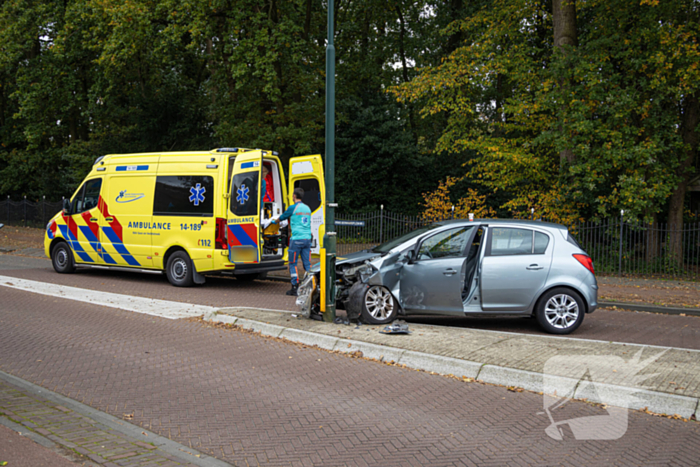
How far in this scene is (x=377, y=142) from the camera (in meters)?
23.1

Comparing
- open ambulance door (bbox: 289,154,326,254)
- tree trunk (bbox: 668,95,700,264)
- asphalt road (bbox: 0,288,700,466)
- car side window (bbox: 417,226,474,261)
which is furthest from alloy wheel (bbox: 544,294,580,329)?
tree trunk (bbox: 668,95,700,264)

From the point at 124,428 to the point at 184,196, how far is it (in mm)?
7816

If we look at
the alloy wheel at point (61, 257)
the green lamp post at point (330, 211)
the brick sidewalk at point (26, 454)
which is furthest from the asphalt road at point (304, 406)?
the alloy wheel at point (61, 257)

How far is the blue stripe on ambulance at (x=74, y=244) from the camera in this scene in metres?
13.2

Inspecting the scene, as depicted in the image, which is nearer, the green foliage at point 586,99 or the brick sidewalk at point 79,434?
the brick sidewalk at point 79,434

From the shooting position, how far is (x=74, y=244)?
1333cm

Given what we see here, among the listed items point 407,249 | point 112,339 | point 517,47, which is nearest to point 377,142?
point 517,47

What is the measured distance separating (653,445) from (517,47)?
15.1 m

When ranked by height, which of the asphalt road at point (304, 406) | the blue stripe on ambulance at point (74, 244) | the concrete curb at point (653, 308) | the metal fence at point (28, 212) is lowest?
the concrete curb at point (653, 308)

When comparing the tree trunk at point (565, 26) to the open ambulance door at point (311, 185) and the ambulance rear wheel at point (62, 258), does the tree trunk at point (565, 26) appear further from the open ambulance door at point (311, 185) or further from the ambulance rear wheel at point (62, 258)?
the ambulance rear wheel at point (62, 258)

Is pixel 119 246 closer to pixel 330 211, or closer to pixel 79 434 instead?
pixel 330 211

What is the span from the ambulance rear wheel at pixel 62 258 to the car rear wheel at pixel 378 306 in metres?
9.22

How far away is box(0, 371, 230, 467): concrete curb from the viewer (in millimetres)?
3771

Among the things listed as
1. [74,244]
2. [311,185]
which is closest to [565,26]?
[311,185]
